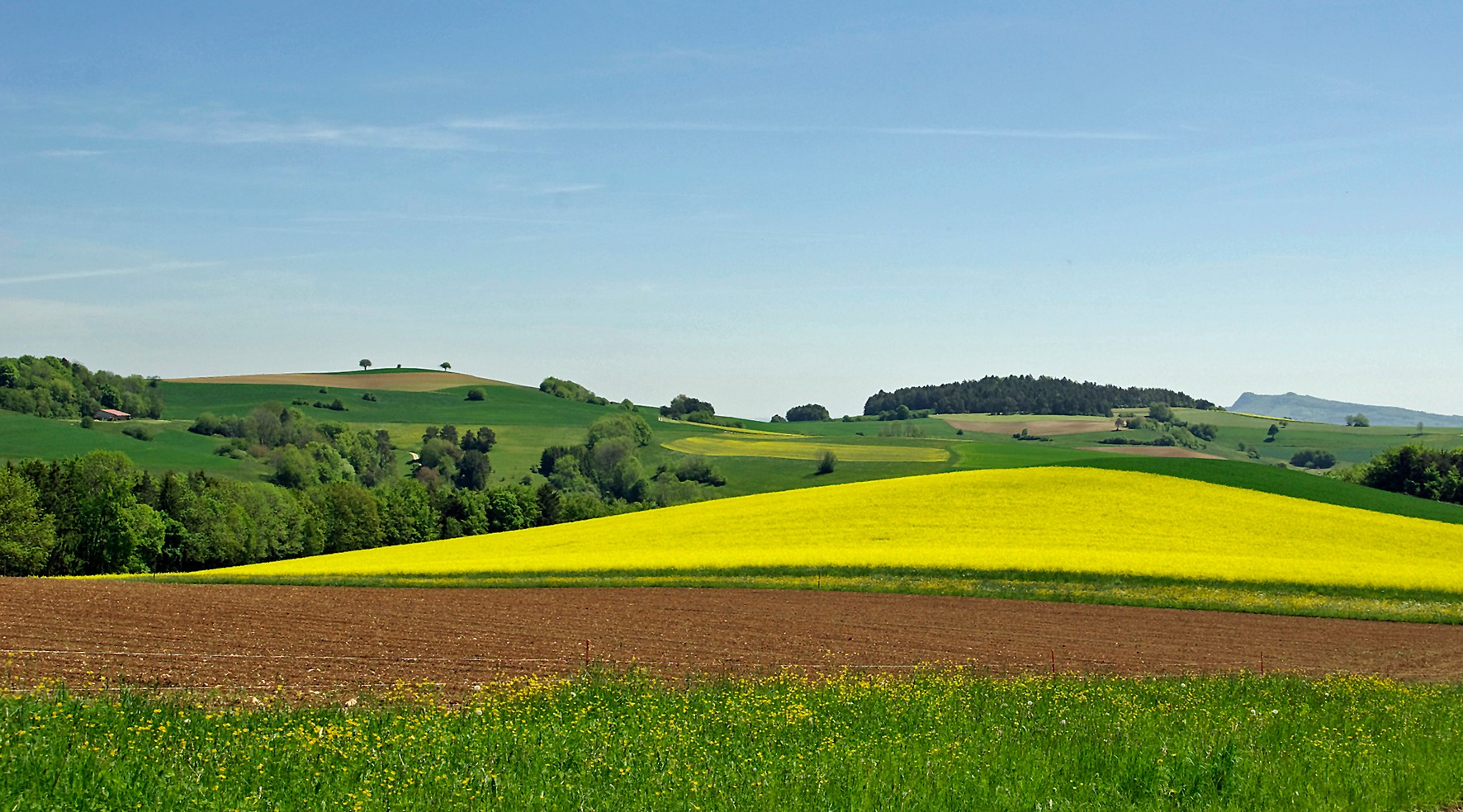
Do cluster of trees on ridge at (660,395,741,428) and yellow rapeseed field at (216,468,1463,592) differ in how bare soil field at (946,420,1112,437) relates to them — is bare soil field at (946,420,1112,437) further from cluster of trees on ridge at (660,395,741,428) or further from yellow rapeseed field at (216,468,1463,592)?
yellow rapeseed field at (216,468,1463,592)

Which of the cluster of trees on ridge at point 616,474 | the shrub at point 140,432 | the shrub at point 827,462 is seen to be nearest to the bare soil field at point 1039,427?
the shrub at point 827,462

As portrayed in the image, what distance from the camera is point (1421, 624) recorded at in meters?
31.9

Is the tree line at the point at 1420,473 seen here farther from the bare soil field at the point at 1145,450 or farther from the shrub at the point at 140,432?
the shrub at the point at 140,432

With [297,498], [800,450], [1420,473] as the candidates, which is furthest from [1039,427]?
[297,498]

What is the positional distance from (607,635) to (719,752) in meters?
12.3

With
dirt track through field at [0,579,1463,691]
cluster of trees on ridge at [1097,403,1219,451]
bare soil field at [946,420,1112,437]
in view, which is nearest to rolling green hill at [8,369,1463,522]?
cluster of trees on ridge at [1097,403,1219,451]

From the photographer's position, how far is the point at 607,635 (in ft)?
76.5

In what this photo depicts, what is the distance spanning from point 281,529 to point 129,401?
82.9m

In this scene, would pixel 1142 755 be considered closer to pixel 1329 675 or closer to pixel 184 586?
pixel 1329 675

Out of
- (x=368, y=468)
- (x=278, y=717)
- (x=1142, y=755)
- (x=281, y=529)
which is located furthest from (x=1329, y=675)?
(x=368, y=468)

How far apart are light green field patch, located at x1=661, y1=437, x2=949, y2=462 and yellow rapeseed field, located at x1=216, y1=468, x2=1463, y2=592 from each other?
2069 inches

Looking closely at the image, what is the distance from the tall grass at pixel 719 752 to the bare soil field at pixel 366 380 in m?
A: 174

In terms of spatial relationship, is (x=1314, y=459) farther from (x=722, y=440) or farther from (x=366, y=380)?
(x=366, y=380)

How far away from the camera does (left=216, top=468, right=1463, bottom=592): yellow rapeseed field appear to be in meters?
39.1
